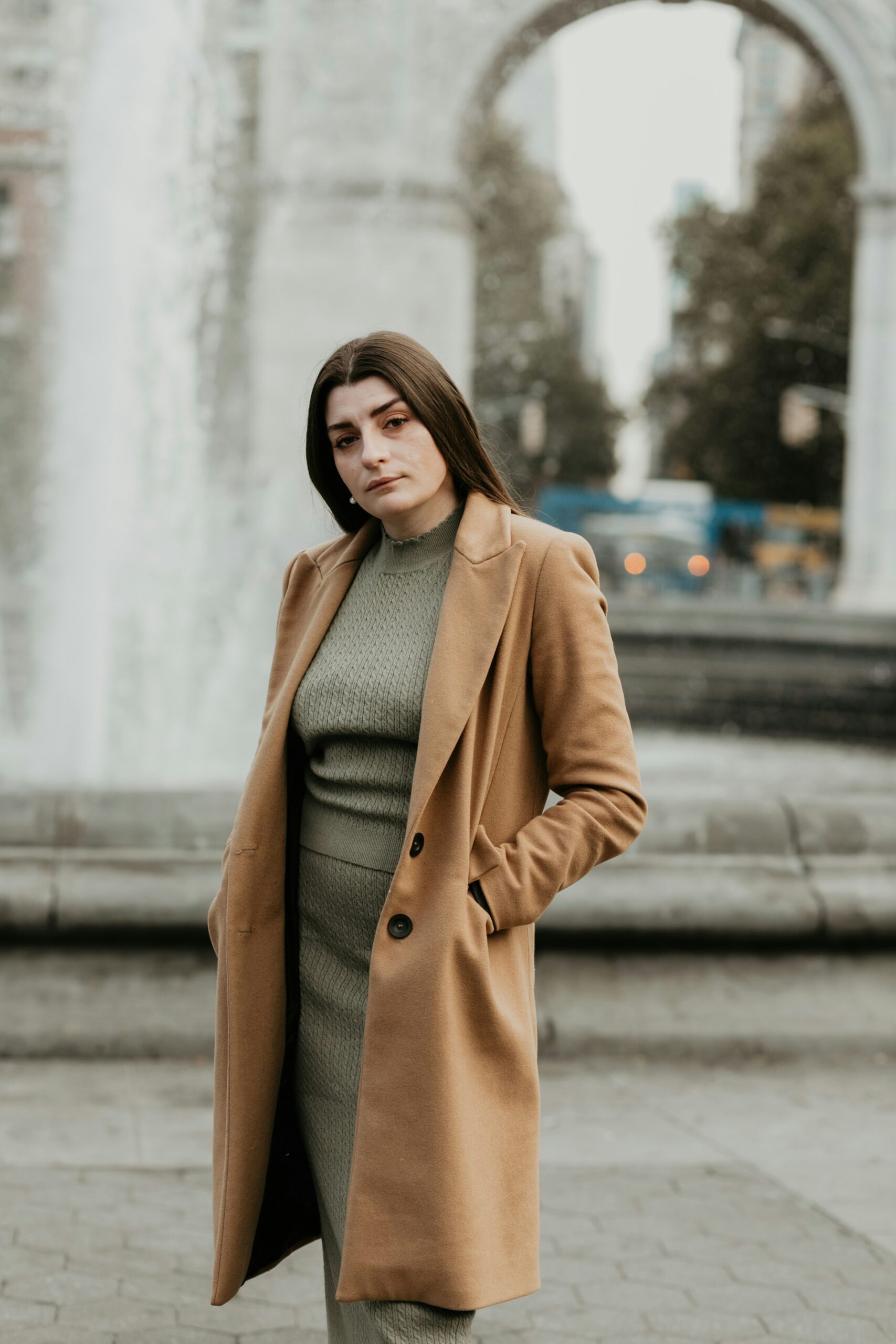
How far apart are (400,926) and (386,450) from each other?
63 centimetres

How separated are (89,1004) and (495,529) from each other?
113 inches

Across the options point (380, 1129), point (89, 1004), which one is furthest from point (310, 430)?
point (89, 1004)

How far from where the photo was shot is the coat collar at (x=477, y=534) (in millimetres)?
2299

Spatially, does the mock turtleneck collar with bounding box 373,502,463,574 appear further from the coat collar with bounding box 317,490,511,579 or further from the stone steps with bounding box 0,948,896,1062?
the stone steps with bounding box 0,948,896,1062

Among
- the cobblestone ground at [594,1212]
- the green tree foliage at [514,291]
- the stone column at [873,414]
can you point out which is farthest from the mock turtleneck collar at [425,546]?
the green tree foliage at [514,291]

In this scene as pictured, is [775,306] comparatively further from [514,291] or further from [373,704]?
[373,704]

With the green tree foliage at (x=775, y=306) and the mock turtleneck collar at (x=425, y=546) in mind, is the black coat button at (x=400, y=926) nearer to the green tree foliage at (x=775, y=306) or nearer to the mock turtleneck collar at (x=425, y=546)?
the mock turtleneck collar at (x=425, y=546)

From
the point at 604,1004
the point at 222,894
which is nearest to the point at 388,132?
the point at 604,1004

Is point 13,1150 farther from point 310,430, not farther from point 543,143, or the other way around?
point 543,143

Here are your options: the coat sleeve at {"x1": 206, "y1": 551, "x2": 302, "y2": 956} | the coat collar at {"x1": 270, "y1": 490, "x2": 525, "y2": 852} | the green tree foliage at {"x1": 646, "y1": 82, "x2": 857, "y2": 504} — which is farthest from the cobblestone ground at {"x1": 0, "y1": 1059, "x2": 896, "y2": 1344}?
the green tree foliage at {"x1": 646, "y1": 82, "x2": 857, "y2": 504}

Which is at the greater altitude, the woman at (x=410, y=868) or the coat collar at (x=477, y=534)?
the coat collar at (x=477, y=534)

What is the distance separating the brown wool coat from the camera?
2.15 metres

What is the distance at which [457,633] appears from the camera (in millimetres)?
2240

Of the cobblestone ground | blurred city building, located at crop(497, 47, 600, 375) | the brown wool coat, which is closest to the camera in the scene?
the brown wool coat
